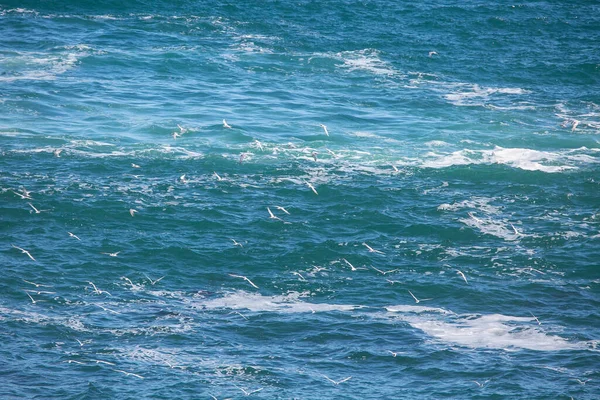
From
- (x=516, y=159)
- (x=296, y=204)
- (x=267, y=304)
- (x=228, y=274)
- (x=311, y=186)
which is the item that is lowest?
(x=267, y=304)

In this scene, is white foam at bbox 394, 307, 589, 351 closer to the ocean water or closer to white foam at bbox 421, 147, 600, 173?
the ocean water

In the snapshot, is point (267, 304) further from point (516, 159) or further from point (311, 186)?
point (516, 159)

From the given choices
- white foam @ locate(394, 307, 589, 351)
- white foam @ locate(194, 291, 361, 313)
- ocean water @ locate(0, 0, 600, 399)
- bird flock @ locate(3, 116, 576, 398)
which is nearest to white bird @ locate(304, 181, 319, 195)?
bird flock @ locate(3, 116, 576, 398)

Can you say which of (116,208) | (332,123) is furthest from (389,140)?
(116,208)

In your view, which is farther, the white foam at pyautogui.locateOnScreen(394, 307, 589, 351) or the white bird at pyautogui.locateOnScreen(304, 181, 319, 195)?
the white bird at pyautogui.locateOnScreen(304, 181, 319, 195)

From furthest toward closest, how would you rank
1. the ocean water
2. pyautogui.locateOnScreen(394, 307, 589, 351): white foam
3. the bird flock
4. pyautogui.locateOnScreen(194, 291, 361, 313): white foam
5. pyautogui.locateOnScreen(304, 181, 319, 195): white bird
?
1. pyautogui.locateOnScreen(304, 181, 319, 195): white bird
2. pyautogui.locateOnScreen(194, 291, 361, 313): white foam
3. pyautogui.locateOnScreen(394, 307, 589, 351): white foam
4. the ocean water
5. the bird flock

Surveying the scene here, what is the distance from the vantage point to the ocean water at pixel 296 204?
71.4m

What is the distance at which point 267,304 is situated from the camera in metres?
79.6

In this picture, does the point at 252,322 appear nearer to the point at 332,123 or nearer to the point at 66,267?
the point at 66,267

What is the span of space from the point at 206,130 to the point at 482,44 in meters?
53.8

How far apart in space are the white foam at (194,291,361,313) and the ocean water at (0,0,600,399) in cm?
26

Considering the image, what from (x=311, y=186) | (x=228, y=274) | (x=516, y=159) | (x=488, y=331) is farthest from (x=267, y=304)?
(x=516, y=159)

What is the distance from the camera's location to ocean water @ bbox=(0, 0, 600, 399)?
7144 cm

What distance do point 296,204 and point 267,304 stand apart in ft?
62.8
